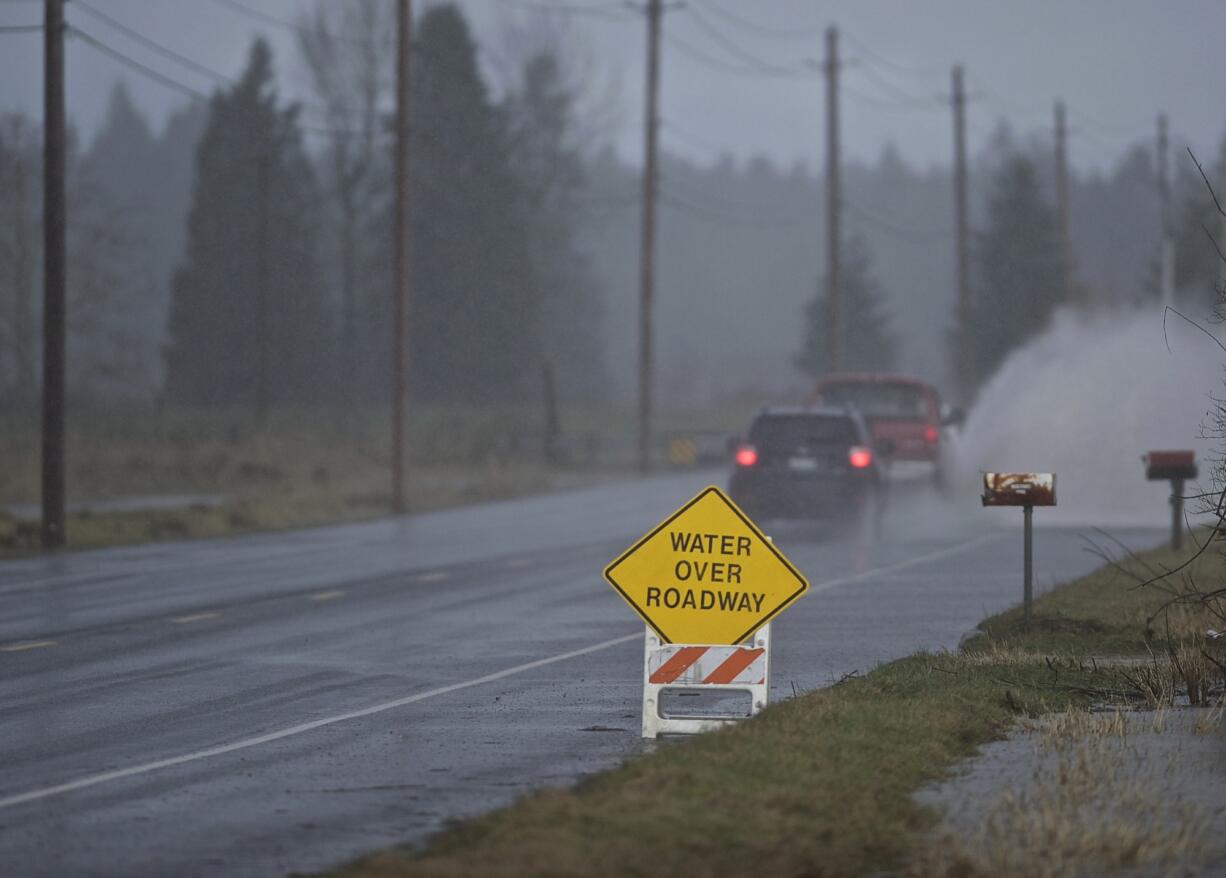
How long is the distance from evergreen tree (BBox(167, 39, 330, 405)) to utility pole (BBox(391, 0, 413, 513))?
3903 cm

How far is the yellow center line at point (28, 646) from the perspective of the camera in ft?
51.9

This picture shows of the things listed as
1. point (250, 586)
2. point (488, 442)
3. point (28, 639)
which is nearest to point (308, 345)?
point (488, 442)

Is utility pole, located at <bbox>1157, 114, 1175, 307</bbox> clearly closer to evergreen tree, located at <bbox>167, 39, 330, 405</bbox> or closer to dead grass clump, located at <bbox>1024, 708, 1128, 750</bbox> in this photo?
evergreen tree, located at <bbox>167, 39, 330, 405</bbox>

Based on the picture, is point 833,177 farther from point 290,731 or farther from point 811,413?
point 290,731

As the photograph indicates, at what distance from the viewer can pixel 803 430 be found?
2830 cm

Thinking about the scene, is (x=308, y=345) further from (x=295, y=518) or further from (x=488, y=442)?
(x=295, y=518)

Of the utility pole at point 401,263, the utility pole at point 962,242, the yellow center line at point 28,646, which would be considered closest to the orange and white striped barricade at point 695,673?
the yellow center line at point 28,646

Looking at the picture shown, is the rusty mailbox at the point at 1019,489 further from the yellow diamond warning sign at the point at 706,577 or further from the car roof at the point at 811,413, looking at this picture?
the car roof at the point at 811,413

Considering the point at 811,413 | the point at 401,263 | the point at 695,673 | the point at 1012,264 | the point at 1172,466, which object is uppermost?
the point at 1012,264

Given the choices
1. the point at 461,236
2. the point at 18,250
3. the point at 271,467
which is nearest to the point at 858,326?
the point at 461,236

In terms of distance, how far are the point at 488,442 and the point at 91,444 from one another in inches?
461

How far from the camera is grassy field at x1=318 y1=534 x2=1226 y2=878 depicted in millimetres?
7258

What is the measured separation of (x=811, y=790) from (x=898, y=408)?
2565 cm

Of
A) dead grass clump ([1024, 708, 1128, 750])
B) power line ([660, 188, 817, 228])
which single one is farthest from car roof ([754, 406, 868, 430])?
power line ([660, 188, 817, 228])
